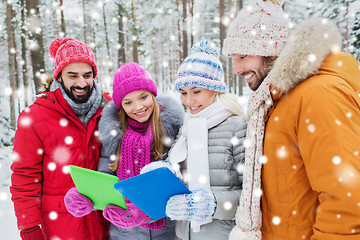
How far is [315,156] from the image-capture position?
1.37 metres

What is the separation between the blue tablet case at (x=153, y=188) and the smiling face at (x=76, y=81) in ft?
5.16

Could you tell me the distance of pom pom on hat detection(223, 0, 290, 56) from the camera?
6.02 feet

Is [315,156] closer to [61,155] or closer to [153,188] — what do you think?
[153,188]

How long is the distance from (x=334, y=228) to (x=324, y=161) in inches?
14.5

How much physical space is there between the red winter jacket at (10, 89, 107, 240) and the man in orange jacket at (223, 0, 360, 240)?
183 centimetres

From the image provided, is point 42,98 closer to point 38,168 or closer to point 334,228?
point 38,168

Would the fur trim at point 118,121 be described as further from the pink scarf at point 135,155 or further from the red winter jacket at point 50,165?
the red winter jacket at point 50,165

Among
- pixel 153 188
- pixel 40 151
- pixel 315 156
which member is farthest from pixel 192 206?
pixel 40 151

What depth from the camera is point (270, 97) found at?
1724 mm

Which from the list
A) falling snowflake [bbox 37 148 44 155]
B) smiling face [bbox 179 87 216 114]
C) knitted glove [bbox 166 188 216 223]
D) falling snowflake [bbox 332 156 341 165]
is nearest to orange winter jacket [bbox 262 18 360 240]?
falling snowflake [bbox 332 156 341 165]

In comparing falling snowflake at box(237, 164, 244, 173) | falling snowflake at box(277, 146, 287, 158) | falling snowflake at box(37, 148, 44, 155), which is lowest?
falling snowflake at box(237, 164, 244, 173)

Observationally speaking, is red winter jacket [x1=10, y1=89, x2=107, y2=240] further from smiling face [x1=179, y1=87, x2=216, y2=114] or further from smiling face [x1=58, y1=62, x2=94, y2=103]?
smiling face [x1=179, y1=87, x2=216, y2=114]

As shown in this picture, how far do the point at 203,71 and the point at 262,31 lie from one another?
0.68 m

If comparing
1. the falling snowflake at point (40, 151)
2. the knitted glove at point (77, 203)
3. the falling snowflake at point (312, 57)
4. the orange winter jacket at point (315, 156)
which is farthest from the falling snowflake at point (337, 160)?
the falling snowflake at point (40, 151)
